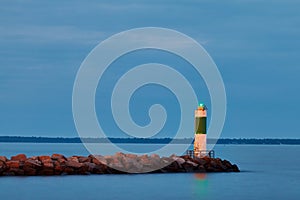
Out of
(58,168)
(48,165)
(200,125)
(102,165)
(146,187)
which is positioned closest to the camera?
(146,187)

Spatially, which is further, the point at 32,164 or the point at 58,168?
the point at 58,168

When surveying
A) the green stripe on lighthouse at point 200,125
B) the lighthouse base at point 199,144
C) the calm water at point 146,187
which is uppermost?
the green stripe on lighthouse at point 200,125

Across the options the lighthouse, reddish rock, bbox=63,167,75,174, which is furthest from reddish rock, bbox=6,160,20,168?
the lighthouse

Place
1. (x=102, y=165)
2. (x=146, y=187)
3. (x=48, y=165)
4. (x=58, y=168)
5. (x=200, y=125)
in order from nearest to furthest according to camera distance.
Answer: (x=146, y=187)
(x=48, y=165)
(x=58, y=168)
(x=102, y=165)
(x=200, y=125)

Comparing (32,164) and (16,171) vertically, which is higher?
(32,164)

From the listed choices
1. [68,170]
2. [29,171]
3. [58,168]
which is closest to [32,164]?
[29,171]

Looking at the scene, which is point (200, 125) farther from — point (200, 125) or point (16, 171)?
point (16, 171)

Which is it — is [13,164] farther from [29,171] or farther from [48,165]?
[48,165]

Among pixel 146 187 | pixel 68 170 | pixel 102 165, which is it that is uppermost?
pixel 102 165

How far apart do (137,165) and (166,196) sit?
18.2 feet

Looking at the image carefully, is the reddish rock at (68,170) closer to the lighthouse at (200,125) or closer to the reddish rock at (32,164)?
the reddish rock at (32,164)

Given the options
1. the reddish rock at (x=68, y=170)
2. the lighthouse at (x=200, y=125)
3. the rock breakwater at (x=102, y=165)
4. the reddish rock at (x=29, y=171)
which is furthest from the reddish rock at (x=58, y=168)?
the lighthouse at (x=200, y=125)

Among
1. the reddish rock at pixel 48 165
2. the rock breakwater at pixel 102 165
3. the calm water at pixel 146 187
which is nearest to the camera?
the calm water at pixel 146 187

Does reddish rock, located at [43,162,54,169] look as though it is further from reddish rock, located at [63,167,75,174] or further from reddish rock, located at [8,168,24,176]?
reddish rock, located at [8,168,24,176]
